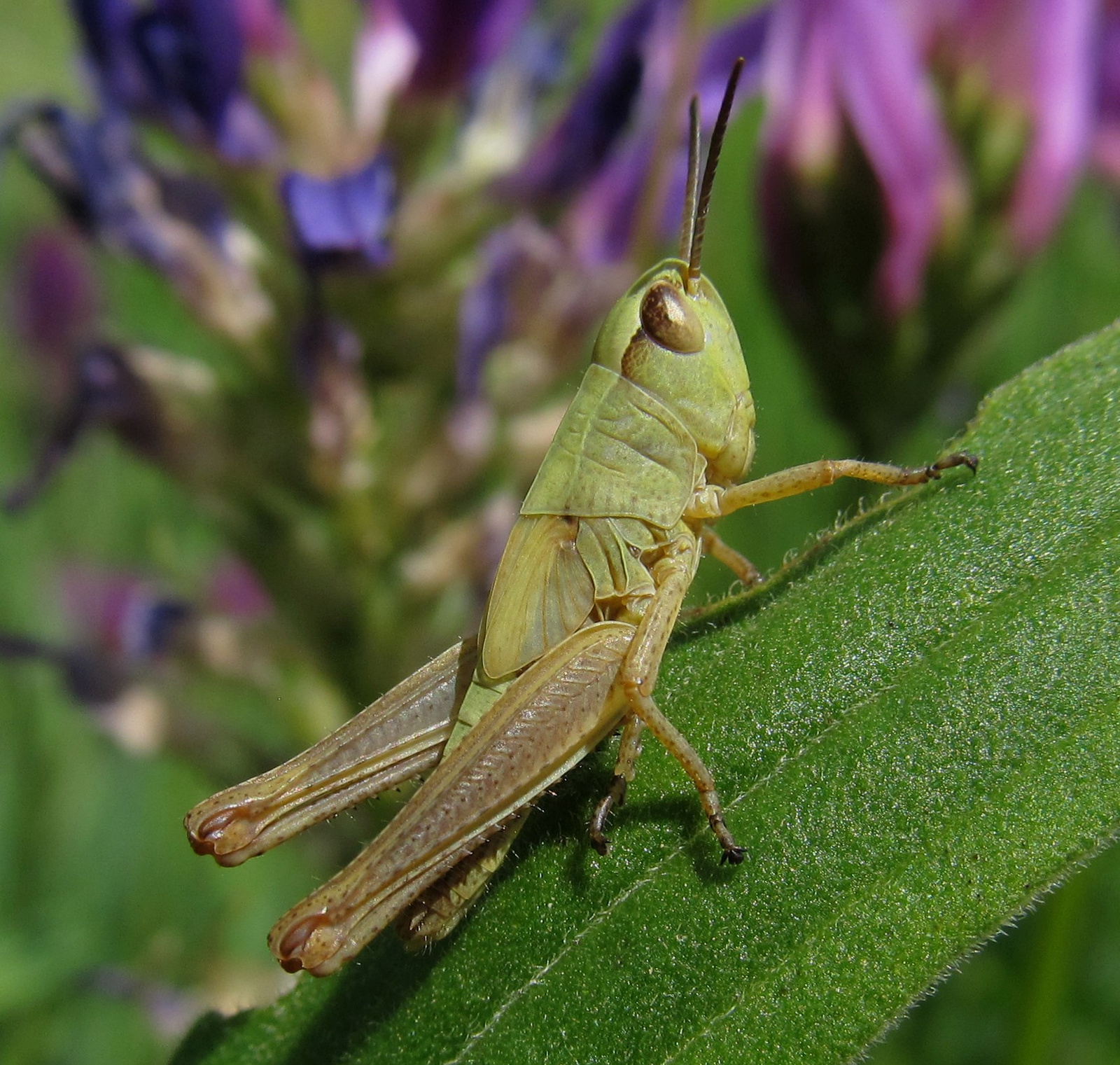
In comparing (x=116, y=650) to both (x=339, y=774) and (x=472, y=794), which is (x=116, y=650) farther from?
(x=472, y=794)

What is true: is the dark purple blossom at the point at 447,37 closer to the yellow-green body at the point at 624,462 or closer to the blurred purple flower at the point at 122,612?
the yellow-green body at the point at 624,462

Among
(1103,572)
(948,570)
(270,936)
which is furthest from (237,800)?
(1103,572)

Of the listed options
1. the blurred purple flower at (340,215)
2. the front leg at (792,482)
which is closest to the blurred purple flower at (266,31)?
the blurred purple flower at (340,215)

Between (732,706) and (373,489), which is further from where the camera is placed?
(373,489)

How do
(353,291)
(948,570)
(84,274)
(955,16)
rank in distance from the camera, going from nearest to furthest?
(948,570), (353,291), (955,16), (84,274)

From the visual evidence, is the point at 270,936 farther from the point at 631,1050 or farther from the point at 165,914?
the point at 165,914

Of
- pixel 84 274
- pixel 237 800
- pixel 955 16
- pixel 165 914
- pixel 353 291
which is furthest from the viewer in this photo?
pixel 84 274

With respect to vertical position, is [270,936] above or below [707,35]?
below
